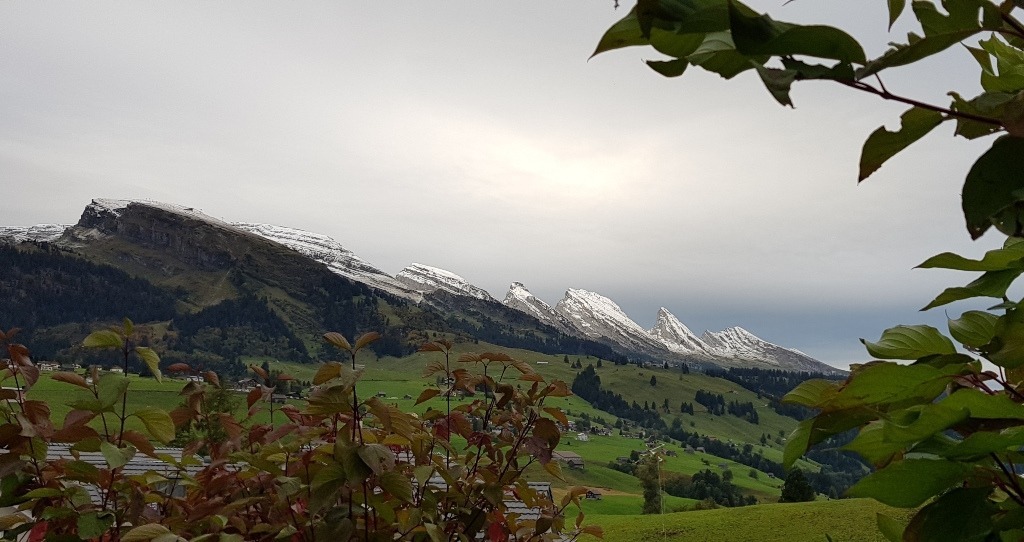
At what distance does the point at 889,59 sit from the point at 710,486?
10635cm

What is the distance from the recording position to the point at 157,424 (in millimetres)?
1907

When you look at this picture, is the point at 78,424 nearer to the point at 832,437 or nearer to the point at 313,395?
the point at 313,395

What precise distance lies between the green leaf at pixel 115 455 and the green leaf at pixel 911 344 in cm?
192

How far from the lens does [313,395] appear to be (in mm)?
1750

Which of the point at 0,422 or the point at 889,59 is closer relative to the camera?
the point at 889,59

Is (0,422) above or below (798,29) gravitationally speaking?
below

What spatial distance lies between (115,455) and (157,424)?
223 mm

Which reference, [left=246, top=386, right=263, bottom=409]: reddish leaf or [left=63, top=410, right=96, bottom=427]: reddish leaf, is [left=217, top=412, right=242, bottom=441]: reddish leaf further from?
[left=63, top=410, right=96, bottom=427]: reddish leaf

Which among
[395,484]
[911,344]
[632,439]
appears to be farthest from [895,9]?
[632,439]

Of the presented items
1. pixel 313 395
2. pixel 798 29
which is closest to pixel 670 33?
pixel 798 29

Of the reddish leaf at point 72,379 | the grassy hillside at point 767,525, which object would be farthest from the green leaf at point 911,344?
the grassy hillside at point 767,525

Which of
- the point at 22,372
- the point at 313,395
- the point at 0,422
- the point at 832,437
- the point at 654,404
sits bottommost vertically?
the point at 654,404

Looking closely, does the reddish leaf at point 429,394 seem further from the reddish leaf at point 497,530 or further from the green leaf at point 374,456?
the green leaf at point 374,456

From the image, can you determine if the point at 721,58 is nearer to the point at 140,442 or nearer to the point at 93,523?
the point at 93,523
